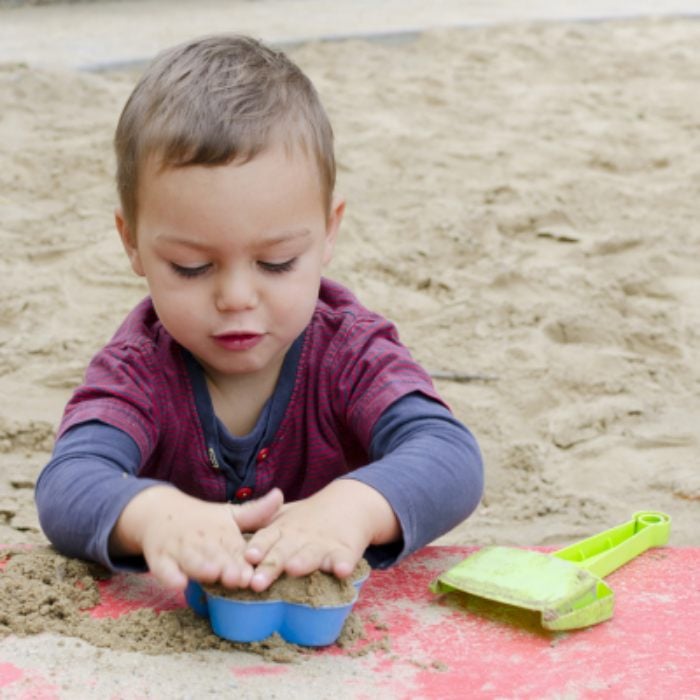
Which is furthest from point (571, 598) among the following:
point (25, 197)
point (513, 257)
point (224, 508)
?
point (25, 197)

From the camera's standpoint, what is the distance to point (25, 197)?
3846mm

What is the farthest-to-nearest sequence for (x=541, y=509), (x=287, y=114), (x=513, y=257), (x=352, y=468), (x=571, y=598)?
(x=513, y=257)
(x=541, y=509)
(x=352, y=468)
(x=287, y=114)
(x=571, y=598)

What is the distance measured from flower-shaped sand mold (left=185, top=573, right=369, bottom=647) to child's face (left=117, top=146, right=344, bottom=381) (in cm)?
39

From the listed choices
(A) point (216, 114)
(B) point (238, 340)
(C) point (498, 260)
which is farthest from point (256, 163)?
(C) point (498, 260)

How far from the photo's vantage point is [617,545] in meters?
1.84

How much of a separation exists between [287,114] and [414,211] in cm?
213

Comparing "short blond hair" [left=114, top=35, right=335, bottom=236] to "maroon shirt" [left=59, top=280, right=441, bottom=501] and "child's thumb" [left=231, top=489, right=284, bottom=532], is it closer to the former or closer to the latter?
"maroon shirt" [left=59, top=280, right=441, bottom=501]

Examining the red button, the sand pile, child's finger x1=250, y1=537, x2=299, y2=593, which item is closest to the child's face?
the red button

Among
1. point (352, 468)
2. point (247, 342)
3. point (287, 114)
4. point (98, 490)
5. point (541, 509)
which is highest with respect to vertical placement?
point (287, 114)

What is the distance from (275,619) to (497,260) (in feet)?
7.03

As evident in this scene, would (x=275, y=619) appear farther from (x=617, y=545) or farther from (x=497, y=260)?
(x=497, y=260)

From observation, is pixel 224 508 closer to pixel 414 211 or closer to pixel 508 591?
pixel 508 591

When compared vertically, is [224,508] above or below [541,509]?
above

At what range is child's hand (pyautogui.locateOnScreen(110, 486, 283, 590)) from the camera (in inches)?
58.5
